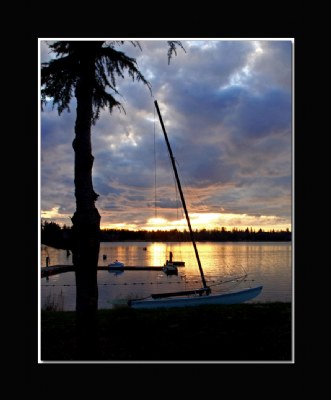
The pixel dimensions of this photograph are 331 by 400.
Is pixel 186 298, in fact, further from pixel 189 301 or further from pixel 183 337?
pixel 183 337

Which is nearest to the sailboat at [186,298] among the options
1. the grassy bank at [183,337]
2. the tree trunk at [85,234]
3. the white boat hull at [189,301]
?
the white boat hull at [189,301]

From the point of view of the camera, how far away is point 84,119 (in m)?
5.12

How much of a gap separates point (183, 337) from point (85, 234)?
6.99 ft

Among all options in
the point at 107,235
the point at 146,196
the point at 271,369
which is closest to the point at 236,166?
the point at 146,196

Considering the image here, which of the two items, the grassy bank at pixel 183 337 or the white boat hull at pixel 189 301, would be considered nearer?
the grassy bank at pixel 183 337

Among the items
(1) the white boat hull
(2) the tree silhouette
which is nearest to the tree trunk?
(2) the tree silhouette

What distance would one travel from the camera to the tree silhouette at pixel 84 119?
5.00 metres

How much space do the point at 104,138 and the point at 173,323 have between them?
10.5ft

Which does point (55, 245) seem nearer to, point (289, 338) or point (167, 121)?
A: point (289, 338)

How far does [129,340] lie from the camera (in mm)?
5797

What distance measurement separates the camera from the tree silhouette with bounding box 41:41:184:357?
16.4 feet

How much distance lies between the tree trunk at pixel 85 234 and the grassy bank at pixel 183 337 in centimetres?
53

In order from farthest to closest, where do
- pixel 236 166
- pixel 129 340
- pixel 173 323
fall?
pixel 236 166
pixel 173 323
pixel 129 340

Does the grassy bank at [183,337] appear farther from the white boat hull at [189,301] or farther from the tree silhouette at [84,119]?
the white boat hull at [189,301]
